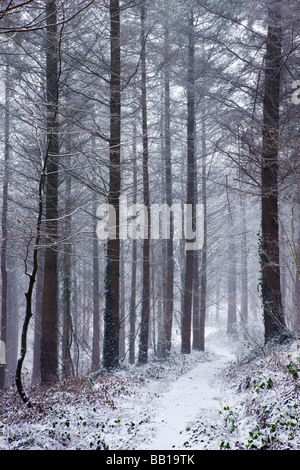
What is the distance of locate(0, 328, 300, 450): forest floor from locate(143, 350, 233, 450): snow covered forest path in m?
0.02

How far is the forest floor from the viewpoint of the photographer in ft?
14.4

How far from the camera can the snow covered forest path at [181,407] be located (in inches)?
192

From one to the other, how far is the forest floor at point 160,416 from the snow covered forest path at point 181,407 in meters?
0.02

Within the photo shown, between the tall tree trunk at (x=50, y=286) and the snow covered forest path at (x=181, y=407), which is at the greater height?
the tall tree trunk at (x=50, y=286)

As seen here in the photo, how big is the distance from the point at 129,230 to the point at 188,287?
14.4ft

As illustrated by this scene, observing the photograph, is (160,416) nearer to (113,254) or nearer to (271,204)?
(113,254)

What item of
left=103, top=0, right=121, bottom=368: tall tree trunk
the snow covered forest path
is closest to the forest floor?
the snow covered forest path

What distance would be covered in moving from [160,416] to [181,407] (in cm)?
83

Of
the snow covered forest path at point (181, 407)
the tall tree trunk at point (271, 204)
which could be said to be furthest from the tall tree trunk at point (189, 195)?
the tall tree trunk at point (271, 204)

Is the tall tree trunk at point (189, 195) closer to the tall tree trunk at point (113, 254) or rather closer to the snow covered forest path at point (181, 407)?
the snow covered forest path at point (181, 407)

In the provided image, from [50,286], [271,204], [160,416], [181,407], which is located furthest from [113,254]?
[271,204]

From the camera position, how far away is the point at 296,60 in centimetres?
849

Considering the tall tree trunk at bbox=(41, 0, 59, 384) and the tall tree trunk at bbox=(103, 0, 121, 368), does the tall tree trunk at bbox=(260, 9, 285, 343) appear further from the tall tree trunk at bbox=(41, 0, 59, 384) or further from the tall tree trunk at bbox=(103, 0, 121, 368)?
the tall tree trunk at bbox=(41, 0, 59, 384)
